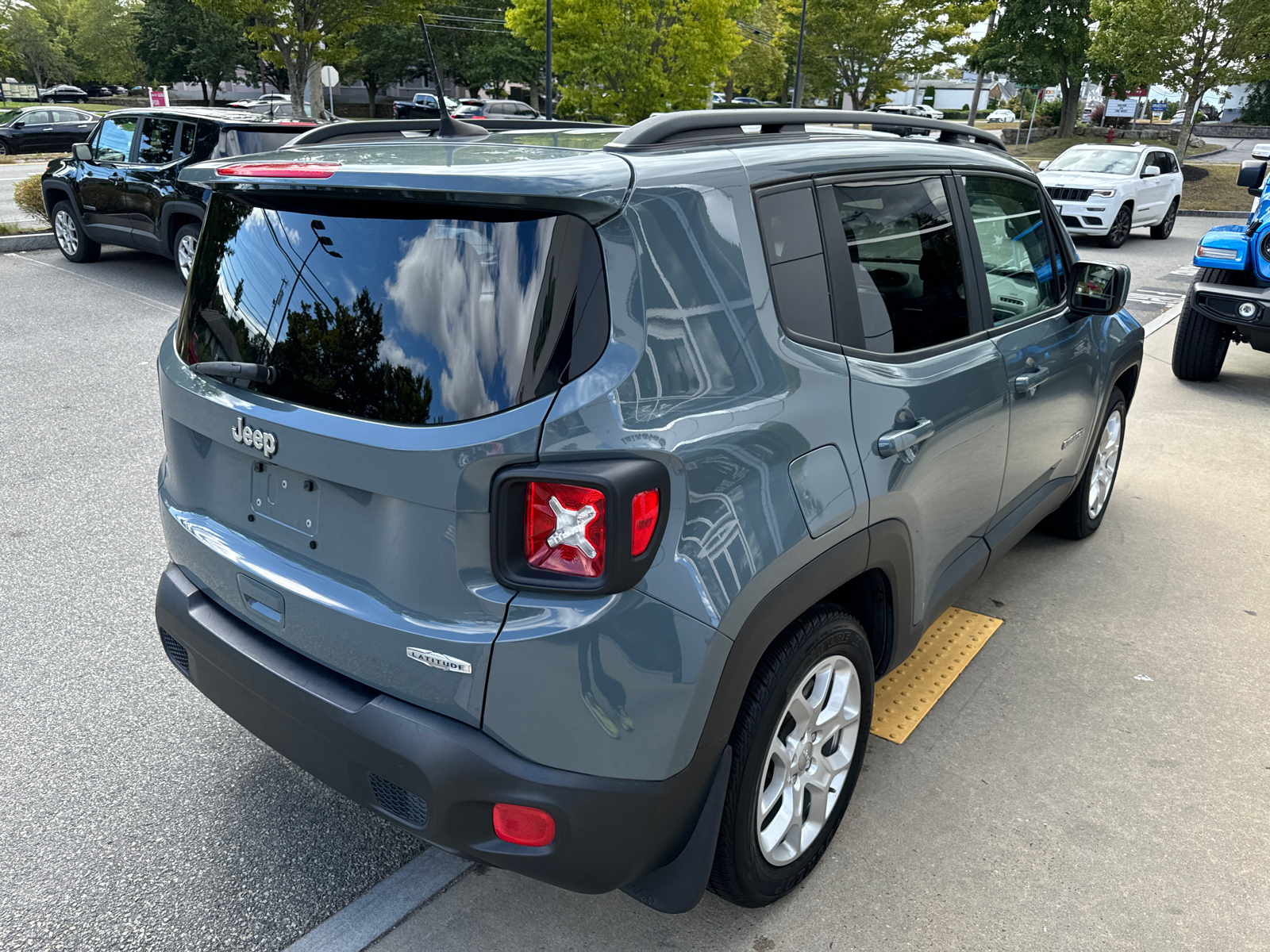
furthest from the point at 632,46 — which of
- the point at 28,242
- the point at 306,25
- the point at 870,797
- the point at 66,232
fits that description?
the point at 870,797

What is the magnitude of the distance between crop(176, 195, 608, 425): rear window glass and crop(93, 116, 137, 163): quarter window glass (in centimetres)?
907

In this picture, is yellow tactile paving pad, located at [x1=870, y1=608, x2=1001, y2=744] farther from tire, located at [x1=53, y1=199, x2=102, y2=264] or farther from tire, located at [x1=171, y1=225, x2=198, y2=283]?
tire, located at [x1=53, y1=199, x2=102, y2=264]

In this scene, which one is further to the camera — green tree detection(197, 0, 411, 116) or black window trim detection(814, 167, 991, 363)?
green tree detection(197, 0, 411, 116)

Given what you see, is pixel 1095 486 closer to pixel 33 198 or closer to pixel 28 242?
pixel 28 242

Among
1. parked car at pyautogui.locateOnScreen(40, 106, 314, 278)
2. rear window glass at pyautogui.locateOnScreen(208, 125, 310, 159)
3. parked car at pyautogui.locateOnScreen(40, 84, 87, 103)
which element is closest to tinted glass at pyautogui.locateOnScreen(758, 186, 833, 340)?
parked car at pyautogui.locateOnScreen(40, 106, 314, 278)

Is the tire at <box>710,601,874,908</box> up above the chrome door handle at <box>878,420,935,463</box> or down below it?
below

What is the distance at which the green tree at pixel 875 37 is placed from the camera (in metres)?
39.4

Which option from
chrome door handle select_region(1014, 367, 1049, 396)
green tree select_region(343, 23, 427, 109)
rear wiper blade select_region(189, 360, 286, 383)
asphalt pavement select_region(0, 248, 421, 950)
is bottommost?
asphalt pavement select_region(0, 248, 421, 950)

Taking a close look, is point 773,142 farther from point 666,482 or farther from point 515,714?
point 515,714

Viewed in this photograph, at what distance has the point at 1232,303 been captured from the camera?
7266 millimetres

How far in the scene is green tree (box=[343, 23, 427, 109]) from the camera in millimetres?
50375

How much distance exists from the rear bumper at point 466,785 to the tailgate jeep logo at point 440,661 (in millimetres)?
118

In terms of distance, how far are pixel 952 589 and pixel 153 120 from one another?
31.0 ft

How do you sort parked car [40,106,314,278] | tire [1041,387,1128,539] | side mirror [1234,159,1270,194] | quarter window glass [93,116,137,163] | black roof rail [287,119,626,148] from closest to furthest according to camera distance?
black roof rail [287,119,626,148] < tire [1041,387,1128,539] < side mirror [1234,159,1270,194] < parked car [40,106,314,278] < quarter window glass [93,116,137,163]
